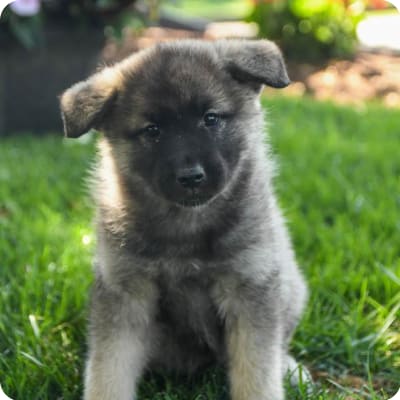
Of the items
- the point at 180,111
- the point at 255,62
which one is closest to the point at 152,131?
the point at 180,111

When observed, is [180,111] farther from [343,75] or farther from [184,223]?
[343,75]

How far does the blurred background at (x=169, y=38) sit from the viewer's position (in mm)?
6246

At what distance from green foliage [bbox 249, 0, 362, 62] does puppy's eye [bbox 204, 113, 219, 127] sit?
6884 mm

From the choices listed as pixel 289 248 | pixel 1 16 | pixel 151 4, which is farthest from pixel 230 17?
pixel 289 248

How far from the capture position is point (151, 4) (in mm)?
6680

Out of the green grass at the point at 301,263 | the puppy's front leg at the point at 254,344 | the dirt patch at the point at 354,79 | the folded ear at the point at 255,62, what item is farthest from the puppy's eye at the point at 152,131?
the dirt patch at the point at 354,79

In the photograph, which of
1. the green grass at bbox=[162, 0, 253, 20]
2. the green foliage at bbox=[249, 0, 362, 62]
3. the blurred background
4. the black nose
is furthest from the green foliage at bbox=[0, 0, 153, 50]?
the green grass at bbox=[162, 0, 253, 20]

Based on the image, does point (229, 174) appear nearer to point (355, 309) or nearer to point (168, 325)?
point (168, 325)

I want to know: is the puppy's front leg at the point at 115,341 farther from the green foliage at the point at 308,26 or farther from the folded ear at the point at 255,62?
the green foliage at the point at 308,26

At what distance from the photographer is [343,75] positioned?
9008mm

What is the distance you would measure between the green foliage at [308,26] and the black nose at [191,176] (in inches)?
279

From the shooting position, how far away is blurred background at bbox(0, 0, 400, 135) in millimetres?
6246

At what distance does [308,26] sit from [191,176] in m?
7.31

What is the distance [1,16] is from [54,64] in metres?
0.70
